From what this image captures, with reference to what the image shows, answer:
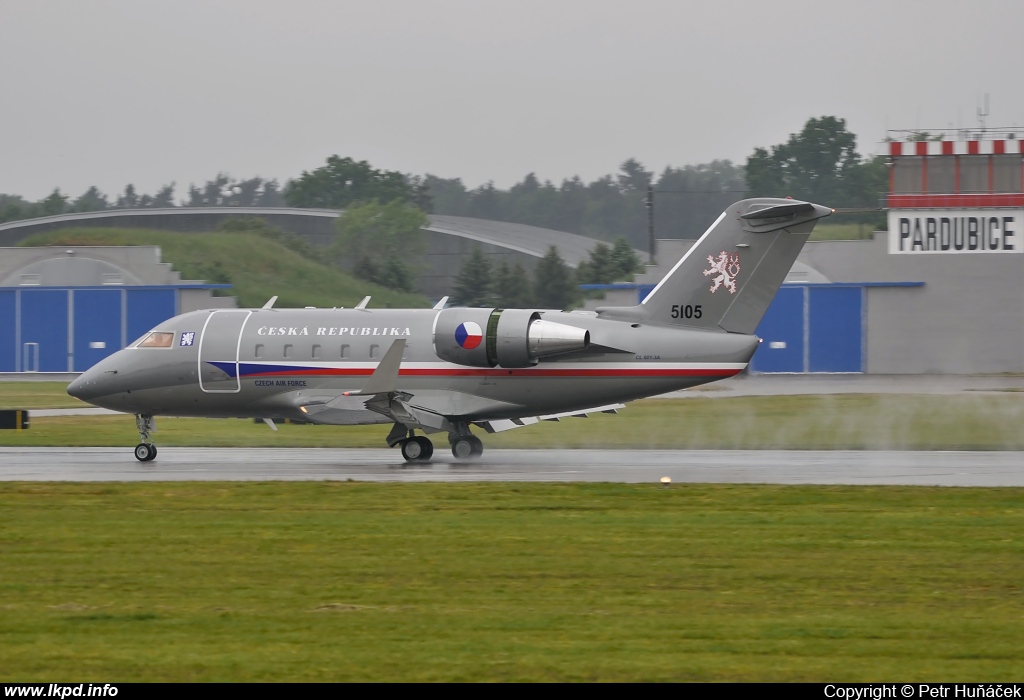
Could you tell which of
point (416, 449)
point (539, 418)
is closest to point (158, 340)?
point (416, 449)

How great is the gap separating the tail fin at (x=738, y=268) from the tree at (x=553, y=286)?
5056cm

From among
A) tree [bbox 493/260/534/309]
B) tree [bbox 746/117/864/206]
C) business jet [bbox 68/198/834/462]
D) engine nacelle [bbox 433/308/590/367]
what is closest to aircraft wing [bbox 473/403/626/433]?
business jet [bbox 68/198/834/462]

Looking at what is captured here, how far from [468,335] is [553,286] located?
5125 cm

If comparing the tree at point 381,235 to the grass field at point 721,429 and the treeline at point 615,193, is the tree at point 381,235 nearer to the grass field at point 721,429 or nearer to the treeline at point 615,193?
the treeline at point 615,193

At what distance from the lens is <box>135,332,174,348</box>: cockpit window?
26.9 meters

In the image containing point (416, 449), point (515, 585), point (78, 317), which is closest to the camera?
point (515, 585)

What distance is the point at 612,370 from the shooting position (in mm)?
24359

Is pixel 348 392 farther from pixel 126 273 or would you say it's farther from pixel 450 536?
pixel 126 273

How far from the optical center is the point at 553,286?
249ft

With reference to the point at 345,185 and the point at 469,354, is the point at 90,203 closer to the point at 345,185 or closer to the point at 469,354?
the point at 345,185

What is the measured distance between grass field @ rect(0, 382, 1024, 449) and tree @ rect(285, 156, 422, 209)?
305 feet

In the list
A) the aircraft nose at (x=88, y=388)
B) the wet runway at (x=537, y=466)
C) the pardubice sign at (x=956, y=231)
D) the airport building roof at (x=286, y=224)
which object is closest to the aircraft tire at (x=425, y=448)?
the wet runway at (x=537, y=466)

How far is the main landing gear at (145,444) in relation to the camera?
84.4 feet
